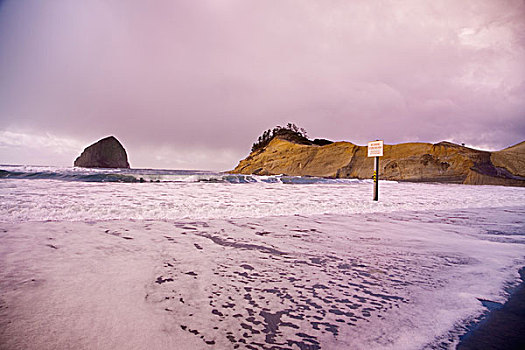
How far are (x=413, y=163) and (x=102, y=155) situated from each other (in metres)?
54.8

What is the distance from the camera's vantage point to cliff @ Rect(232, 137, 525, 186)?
18.3 metres

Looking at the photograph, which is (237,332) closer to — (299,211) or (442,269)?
(442,269)

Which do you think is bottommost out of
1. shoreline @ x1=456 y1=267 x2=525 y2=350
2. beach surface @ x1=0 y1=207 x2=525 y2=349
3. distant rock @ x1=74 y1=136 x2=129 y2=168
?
beach surface @ x1=0 y1=207 x2=525 y2=349

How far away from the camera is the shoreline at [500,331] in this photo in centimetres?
109

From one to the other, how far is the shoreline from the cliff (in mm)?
21373

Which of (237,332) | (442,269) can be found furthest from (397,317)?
(442,269)

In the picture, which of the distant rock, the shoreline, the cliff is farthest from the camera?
the distant rock

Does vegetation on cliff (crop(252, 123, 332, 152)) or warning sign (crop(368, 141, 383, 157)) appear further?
vegetation on cliff (crop(252, 123, 332, 152))

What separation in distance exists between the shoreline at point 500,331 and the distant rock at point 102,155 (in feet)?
202

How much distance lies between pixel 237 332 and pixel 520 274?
2.26 meters

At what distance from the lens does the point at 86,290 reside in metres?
1.60

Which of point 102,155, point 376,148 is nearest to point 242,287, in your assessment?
point 376,148

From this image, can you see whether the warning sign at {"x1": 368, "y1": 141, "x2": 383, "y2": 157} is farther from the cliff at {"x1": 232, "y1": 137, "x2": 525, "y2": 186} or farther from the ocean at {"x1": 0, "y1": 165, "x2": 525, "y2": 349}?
the cliff at {"x1": 232, "y1": 137, "x2": 525, "y2": 186}

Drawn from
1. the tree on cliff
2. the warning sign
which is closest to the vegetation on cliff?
the tree on cliff
